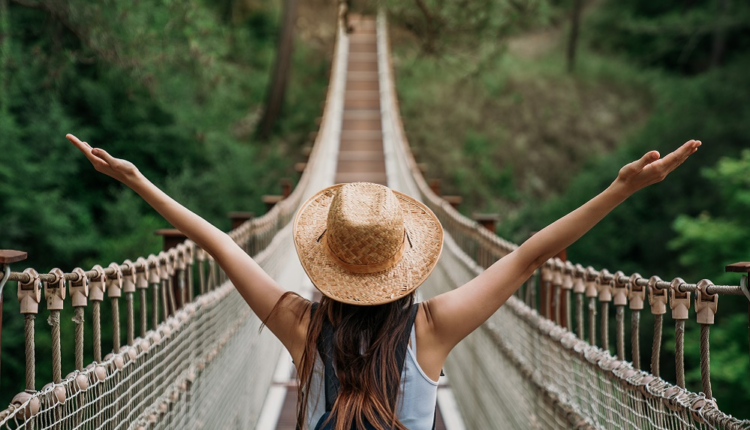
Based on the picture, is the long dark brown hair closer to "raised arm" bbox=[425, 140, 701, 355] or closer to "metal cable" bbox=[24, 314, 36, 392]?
"raised arm" bbox=[425, 140, 701, 355]

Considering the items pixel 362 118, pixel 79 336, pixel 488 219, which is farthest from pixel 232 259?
pixel 362 118

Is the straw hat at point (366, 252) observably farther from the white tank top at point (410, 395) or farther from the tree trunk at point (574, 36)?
the tree trunk at point (574, 36)

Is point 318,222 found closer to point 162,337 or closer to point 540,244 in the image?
point 540,244

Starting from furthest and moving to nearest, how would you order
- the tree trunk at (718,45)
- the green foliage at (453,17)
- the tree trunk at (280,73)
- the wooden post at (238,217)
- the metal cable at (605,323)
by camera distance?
1. the tree trunk at (718,45)
2. the tree trunk at (280,73)
3. the green foliage at (453,17)
4. the wooden post at (238,217)
5. the metal cable at (605,323)

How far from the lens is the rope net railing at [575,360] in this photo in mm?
1417

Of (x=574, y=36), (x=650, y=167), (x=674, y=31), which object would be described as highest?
(x=574, y=36)

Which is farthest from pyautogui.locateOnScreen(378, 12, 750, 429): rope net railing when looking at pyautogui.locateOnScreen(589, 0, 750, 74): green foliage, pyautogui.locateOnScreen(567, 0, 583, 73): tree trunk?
pyautogui.locateOnScreen(567, 0, 583, 73): tree trunk

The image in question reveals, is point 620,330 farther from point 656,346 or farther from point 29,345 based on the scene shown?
point 29,345

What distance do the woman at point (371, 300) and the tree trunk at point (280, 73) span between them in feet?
51.9

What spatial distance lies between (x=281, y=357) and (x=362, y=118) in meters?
8.48

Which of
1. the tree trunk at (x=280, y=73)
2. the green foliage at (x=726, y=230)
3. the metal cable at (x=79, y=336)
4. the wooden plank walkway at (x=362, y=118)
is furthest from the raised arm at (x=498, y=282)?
the tree trunk at (x=280, y=73)

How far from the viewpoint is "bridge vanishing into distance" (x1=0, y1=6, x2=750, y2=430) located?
145cm

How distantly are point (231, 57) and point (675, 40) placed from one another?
10677mm

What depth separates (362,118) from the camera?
12.6 metres
